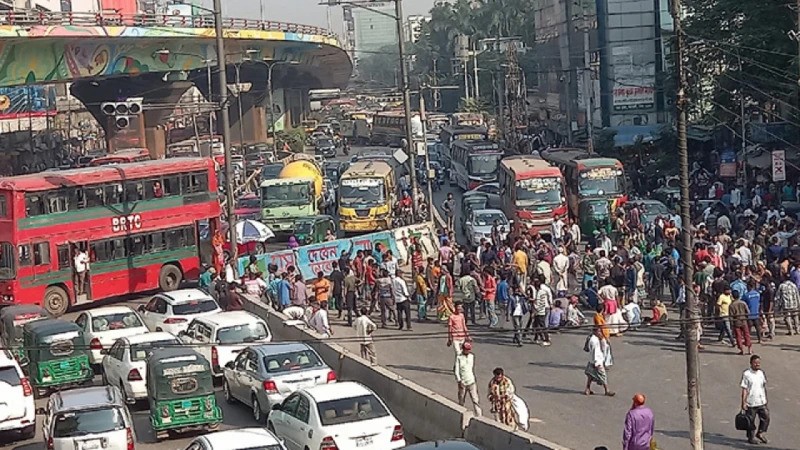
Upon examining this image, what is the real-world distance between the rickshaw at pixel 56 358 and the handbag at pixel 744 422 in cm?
1275

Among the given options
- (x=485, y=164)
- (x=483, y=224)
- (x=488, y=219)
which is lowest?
(x=483, y=224)

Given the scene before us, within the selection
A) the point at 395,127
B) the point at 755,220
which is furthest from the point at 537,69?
the point at 755,220

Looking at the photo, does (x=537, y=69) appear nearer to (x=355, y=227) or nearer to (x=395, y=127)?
(x=395, y=127)

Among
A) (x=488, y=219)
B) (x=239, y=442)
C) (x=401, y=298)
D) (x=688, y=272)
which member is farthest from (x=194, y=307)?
(x=488, y=219)

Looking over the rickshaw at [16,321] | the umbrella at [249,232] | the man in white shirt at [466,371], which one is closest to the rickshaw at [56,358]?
the rickshaw at [16,321]

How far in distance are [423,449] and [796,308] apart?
13.4 m

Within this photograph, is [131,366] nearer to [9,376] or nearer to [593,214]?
[9,376]

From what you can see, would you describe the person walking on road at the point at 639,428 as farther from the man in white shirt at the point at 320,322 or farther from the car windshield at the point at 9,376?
the man in white shirt at the point at 320,322

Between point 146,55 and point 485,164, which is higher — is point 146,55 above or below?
above

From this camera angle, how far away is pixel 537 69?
100m

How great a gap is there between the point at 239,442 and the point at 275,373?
516 centimetres

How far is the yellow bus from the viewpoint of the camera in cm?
4538

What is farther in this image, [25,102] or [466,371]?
[25,102]

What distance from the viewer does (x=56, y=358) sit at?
2367 cm
